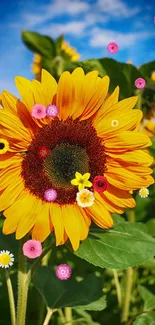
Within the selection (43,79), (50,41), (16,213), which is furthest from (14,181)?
(50,41)

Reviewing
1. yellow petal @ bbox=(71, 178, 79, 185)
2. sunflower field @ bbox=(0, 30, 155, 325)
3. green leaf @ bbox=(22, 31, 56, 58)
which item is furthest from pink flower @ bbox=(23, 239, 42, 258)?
green leaf @ bbox=(22, 31, 56, 58)

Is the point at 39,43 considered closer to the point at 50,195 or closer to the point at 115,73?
the point at 115,73

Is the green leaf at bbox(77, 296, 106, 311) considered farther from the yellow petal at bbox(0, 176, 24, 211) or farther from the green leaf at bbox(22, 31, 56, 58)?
the green leaf at bbox(22, 31, 56, 58)

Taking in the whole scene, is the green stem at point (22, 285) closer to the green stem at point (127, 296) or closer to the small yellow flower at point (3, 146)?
the small yellow flower at point (3, 146)

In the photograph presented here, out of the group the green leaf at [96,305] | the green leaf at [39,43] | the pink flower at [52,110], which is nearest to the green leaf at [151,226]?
the green leaf at [96,305]

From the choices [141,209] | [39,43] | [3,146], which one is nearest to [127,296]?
[141,209]

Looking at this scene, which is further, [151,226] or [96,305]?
[151,226]

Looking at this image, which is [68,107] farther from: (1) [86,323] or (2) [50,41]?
(2) [50,41]
